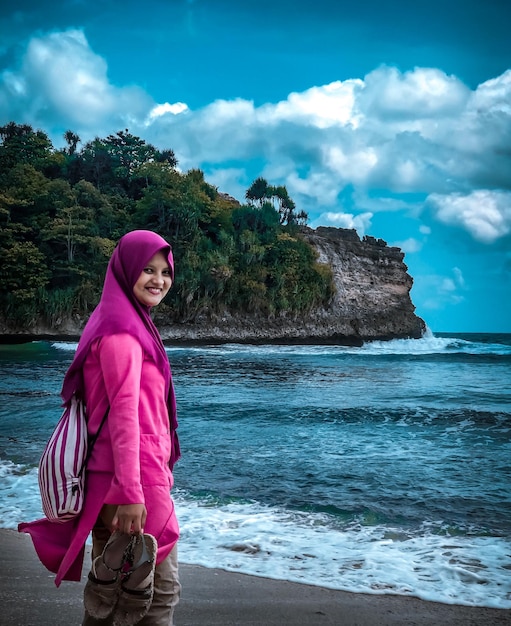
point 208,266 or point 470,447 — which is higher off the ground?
point 208,266

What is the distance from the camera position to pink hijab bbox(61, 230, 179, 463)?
158 centimetres

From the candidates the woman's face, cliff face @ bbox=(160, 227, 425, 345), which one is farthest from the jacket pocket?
cliff face @ bbox=(160, 227, 425, 345)

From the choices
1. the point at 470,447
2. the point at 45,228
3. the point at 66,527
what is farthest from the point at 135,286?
the point at 45,228

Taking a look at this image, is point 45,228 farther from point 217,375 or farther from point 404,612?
point 404,612

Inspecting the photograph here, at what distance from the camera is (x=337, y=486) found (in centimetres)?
464

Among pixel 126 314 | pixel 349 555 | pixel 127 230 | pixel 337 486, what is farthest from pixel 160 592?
pixel 127 230

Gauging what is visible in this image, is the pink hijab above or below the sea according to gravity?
above

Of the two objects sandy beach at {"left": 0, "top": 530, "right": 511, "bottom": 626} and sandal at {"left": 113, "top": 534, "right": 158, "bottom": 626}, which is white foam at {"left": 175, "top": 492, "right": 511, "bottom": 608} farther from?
sandal at {"left": 113, "top": 534, "right": 158, "bottom": 626}

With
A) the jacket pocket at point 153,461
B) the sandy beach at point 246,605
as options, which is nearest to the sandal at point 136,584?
the jacket pocket at point 153,461

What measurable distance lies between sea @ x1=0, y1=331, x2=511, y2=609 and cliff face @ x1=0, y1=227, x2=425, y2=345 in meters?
22.6

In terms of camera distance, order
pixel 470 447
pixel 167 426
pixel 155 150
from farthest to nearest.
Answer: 1. pixel 155 150
2. pixel 470 447
3. pixel 167 426

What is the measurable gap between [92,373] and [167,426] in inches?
11.2

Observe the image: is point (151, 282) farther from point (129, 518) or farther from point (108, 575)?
point (108, 575)

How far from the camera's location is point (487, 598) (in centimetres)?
260
